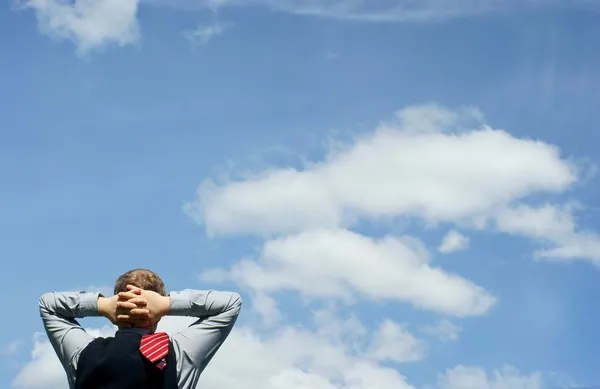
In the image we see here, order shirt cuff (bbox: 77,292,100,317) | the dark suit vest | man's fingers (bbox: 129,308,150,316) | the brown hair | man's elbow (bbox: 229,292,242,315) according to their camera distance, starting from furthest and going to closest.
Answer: man's elbow (bbox: 229,292,242,315), shirt cuff (bbox: 77,292,100,317), the brown hair, man's fingers (bbox: 129,308,150,316), the dark suit vest

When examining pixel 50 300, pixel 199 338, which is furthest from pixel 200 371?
pixel 50 300

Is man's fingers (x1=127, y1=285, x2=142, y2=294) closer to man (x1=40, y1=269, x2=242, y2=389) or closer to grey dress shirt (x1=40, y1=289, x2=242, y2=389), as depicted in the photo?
man (x1=40, y1=269, x2=242, y2=389)

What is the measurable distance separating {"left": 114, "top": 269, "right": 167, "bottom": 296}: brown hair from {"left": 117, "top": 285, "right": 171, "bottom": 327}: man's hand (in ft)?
0.18

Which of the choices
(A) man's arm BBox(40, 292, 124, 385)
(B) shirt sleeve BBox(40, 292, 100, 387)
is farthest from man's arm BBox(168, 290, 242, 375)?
(B) shirt sleeve BBox(40, 292, 100, 387)

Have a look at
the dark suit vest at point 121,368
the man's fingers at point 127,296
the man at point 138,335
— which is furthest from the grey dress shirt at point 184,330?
the man's fingers at point 127,296

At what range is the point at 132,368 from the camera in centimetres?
518

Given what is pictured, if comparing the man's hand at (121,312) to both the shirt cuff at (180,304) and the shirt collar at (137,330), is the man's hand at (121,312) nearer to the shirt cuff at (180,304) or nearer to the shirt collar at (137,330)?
Answer: the shirt collar at (137,330)

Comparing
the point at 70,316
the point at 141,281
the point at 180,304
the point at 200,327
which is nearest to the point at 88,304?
the point at 70,316

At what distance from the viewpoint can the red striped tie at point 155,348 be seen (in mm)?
5191

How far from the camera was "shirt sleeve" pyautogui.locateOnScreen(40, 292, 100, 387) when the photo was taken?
5570 mm

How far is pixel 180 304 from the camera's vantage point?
557cm

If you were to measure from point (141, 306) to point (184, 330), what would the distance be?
47 cm

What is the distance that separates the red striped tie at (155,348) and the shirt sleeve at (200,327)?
21 centimetres

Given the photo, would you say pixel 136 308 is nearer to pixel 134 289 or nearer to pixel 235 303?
pixel 134 289
